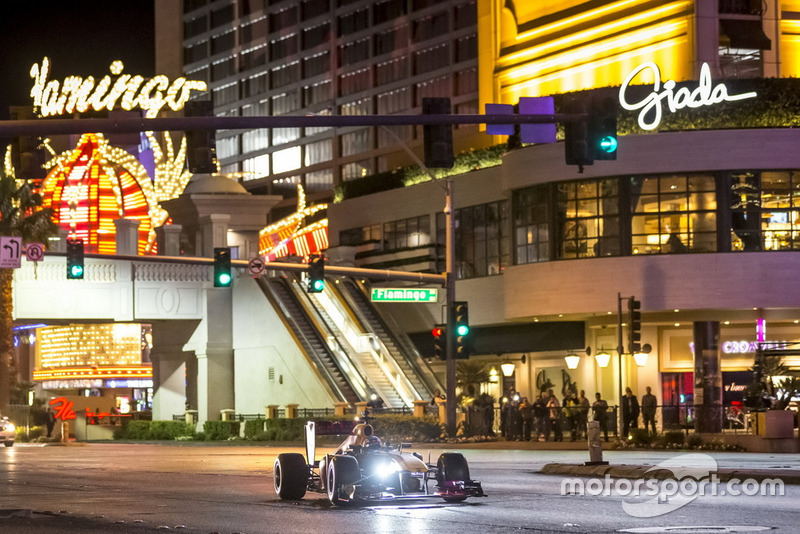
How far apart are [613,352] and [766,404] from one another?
1430cm

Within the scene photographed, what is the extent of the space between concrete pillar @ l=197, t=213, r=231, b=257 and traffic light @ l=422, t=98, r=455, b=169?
137 feet

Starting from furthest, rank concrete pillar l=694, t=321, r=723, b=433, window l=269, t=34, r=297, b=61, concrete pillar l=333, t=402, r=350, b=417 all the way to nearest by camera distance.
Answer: window l=269, t=34, r=297, b=61 < concrete pillar l=333, t=402, r=350, b=417 < concrete pillar l=694, t=321, r=723, b=433

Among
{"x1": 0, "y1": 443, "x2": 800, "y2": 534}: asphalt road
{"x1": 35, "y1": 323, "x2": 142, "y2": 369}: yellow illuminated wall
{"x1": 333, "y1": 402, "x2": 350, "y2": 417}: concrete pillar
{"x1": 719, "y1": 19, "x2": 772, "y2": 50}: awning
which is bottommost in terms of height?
{"x1": 0, "y1": 443, "x2": 800, "y2": 534}: asphalt road

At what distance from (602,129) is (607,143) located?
0.22m

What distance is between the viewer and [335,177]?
12138cm

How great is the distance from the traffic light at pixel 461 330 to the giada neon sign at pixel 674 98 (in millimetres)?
11135

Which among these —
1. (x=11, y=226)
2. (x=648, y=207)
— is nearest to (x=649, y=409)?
(x=648, y=207)

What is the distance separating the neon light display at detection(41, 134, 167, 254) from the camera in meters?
62.6

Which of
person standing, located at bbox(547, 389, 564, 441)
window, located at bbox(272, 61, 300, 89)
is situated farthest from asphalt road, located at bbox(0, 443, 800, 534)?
window, located at bbox(272, 61, 300, 89)

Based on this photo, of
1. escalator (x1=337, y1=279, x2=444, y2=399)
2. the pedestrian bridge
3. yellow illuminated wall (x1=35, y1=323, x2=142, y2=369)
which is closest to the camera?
escalator (x1=337, y1=279, x2=444, y2=399)

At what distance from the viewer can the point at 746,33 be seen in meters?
50.8

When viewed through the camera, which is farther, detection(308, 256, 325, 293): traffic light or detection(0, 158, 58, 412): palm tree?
detection(0, 158, 58, 412): palm tree

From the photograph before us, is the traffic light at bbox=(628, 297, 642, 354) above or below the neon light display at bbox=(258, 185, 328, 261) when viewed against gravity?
below

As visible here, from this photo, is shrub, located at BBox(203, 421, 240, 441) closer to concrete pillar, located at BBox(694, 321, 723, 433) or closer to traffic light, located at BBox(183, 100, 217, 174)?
concrete pillar, located at BBox(694, 321, 723, 433)
